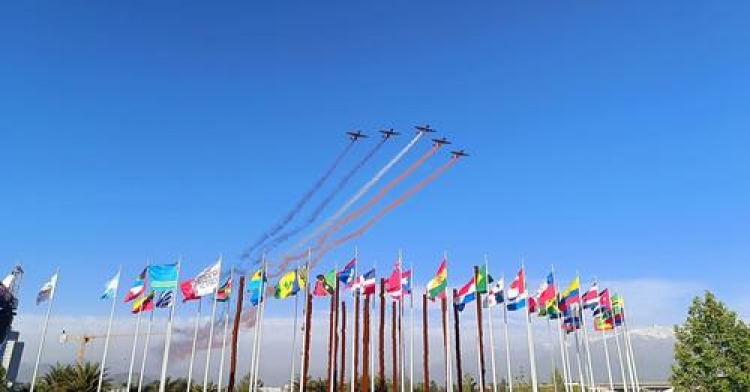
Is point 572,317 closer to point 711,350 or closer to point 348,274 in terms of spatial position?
point 711,350

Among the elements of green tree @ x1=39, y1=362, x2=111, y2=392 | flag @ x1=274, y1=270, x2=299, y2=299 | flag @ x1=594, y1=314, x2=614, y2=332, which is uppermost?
flag @ x1=274, y1=270, x2=299, y2=299

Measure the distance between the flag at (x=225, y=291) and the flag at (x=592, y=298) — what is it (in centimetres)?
3112

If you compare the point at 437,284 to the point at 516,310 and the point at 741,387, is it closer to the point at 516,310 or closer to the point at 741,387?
the point at 516,310

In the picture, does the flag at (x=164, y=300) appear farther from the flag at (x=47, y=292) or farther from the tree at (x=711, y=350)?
the tree at (x=711, y=350)

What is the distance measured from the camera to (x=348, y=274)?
158ft

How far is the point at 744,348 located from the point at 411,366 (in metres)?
26.8

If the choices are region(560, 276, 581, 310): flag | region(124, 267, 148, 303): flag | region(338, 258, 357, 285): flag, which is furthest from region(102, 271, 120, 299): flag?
region(560, 276, 581, 310): flag

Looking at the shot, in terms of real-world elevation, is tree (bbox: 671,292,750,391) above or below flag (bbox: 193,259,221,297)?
below

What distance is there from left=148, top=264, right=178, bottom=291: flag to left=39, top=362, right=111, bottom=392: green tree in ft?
42.0

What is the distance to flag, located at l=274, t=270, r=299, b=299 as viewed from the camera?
4547cm

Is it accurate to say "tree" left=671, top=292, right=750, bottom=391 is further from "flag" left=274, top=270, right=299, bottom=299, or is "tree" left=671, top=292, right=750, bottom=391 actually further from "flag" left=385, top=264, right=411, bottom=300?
"flag" left=274, top=270, right=299, bottom=299

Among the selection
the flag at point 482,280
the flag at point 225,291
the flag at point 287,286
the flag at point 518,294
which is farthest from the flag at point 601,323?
the flag at point 225,291

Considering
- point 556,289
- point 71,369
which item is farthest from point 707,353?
point 71,369

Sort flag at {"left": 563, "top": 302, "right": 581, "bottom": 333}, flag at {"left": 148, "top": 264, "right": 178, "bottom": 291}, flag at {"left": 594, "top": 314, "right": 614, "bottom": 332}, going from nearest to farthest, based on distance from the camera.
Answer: flag at {"left": 148, "top": 264, "right": 178, "bottom": 291}, flag at {"left": 594, "top": 314, "right": 614, "bottom": 332}, flag at {"left": 563, "top": 302, "right": 581, "bottom": 333}
